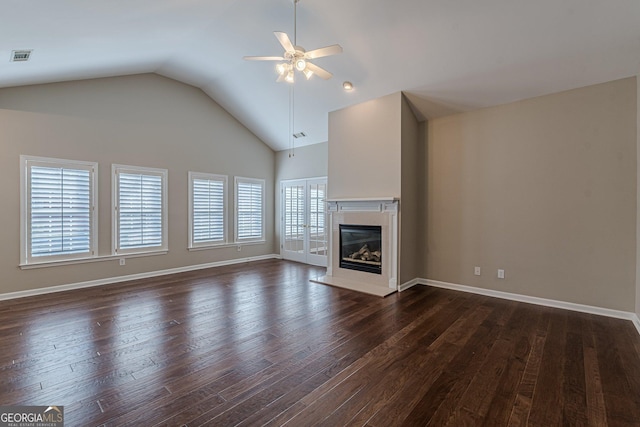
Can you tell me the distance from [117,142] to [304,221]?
13.8 feet

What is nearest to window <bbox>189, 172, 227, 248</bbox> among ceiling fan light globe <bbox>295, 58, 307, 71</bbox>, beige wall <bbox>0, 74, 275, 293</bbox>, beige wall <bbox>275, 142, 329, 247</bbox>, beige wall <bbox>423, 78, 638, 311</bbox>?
beige wall <bbox>0, 74, 275, 293</bbox>

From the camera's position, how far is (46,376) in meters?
2.28

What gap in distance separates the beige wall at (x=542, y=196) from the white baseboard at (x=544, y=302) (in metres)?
0.07

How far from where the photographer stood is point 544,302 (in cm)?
404

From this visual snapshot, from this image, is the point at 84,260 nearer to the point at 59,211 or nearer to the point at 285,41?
the point at 59,211

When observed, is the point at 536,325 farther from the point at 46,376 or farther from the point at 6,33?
the point at 6,33

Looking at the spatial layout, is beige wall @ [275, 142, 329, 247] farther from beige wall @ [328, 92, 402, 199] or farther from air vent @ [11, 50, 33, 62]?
air vent @ [11, 50, 33, 62]

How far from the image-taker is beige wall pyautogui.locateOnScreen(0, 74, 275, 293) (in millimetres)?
4289

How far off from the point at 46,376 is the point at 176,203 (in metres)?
4.18

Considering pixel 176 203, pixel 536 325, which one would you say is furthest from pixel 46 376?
pixel 536 325

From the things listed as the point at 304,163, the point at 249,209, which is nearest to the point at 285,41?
the point at 304,163

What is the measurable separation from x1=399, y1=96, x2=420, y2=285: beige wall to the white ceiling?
0.37m

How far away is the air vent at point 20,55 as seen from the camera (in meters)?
3.31

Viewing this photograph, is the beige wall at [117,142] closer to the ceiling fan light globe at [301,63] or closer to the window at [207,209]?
the window at [207,209]
